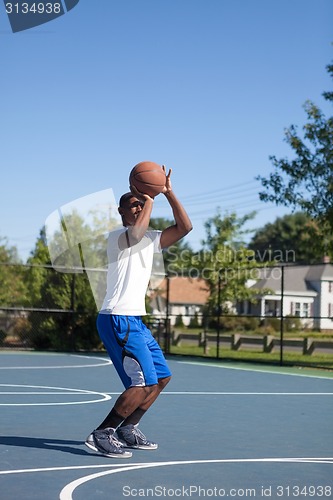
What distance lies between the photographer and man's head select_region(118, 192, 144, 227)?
713cm

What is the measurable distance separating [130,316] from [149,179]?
1.14 m

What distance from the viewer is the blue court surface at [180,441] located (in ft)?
19.0

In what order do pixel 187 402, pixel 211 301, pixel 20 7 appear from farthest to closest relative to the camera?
pixel 211 301, pixel 20 7, pixel 187 402

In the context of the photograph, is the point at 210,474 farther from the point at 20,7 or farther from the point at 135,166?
the point at 20,7

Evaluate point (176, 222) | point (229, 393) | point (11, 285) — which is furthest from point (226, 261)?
point (176, 222)

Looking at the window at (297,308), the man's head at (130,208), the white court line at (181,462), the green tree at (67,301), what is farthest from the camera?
the window at (297,308)

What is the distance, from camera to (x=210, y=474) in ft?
20.8

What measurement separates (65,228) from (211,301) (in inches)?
561

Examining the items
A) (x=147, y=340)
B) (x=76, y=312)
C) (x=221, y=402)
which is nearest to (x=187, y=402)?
(x=221, y=402)

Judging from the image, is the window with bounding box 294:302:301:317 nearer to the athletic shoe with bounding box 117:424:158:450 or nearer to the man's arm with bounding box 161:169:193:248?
the athletic shoe with bounding box 117:424:158:450

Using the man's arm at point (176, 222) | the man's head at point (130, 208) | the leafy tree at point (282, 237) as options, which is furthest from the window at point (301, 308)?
the man's head at point (130, 208)

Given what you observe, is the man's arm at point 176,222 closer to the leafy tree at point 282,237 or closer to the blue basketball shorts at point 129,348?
the blue basketball shorts at point 129,348

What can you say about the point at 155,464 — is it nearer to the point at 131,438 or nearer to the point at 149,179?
the point at 131,438

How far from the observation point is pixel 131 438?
7.26m
